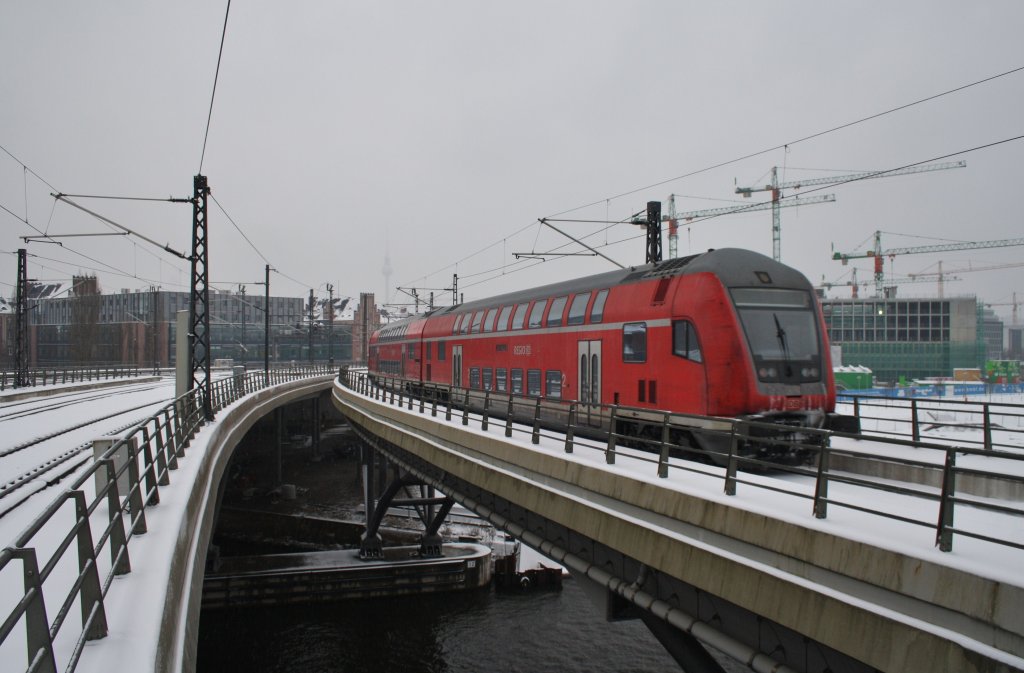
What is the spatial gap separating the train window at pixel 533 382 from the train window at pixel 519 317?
1.49m

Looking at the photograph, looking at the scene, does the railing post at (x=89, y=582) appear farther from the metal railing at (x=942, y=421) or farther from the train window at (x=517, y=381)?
the train window at (x=517, y=381)

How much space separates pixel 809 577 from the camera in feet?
20.8

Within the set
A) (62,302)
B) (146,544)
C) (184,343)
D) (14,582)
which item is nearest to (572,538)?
(146,544)

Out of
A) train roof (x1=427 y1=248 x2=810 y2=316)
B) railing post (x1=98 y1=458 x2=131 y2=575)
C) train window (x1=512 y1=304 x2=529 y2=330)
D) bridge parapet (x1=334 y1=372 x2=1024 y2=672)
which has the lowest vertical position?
bridge parapet (x1=334 y1=372 x2=1024 y2=672)

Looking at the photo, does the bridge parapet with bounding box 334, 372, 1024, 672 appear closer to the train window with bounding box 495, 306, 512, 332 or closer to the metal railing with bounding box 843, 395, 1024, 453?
the metal railing with bounding box 843, 395, 1024, 453

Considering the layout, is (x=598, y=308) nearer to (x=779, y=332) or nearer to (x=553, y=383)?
(x=553, y=383)

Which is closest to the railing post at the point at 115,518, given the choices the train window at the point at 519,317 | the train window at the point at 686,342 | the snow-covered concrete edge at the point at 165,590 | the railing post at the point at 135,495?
the snow-covered concrete edge at the point at 165,590

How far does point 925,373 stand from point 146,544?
77.8m

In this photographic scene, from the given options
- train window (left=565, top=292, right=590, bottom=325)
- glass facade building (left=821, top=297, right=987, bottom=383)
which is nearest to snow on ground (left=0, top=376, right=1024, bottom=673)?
train window (left=565, top=292, right=590, bottom=325)

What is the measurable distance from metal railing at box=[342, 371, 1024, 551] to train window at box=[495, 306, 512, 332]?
2376 millimetres

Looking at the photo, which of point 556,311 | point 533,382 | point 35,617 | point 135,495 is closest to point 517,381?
point 533,382

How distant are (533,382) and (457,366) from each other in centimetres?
670

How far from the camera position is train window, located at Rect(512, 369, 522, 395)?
64.8 ft

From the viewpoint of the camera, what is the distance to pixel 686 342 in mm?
12406
